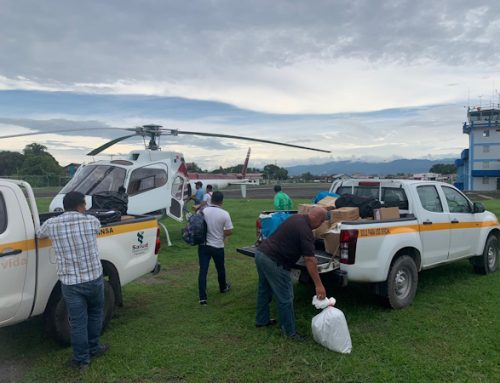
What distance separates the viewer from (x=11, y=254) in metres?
4.30

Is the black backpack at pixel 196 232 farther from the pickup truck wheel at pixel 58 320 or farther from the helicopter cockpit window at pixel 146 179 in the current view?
the helicopter cockpit window at pixel 146 179

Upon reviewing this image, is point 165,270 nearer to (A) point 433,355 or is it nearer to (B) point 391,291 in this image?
(B) point 391,291

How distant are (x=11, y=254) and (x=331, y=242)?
3.66m

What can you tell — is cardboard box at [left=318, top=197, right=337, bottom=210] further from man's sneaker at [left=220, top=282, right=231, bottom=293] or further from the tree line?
the tree line

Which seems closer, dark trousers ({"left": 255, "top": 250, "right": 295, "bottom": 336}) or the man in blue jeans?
the man in blue jeans

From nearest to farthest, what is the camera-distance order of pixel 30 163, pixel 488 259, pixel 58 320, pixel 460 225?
pixel 58 320 → pixel 460 225 → pixel 488 259 → pixel 30 163

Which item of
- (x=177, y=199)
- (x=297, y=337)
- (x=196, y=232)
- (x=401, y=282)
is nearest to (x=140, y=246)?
(x=196, y=232)

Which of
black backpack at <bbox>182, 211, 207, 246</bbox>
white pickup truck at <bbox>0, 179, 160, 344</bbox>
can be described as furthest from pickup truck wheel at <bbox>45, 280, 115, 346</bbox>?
black backpack at <bbox>182, 211, 207, 246</bbox>

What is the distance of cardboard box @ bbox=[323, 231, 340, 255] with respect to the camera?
18.2 feet

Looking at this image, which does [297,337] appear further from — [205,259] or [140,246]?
[140,246]

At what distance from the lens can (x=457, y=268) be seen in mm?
8328

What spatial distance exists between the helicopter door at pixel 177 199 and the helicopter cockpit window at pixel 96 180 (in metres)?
1.90

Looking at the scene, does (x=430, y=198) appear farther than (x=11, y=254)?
Yes

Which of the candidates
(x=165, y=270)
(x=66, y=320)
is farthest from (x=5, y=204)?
(x=165, y=270)
